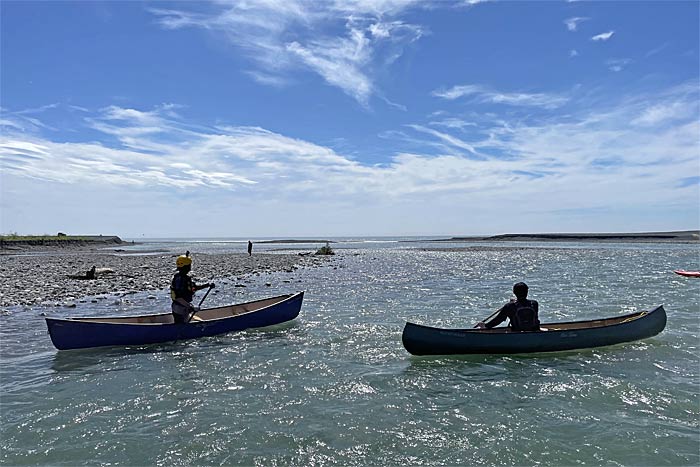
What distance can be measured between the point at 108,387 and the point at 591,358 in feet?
42.7

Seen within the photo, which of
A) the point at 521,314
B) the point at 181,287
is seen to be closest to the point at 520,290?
the point at 521,314

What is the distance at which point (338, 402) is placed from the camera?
33.8 feet

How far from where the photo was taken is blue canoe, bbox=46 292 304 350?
14.1 meters

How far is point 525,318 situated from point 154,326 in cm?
1143

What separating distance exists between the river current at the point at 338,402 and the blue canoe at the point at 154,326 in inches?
13.5

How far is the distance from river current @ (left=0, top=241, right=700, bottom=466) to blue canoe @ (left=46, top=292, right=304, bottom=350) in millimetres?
343

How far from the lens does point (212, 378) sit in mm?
11984

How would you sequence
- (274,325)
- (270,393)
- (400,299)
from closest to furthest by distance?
1. (270,393)
2. (274,325)
3. (400,299)

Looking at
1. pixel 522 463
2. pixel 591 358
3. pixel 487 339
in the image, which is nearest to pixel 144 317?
pixel 487 339

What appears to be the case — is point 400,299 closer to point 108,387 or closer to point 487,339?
point 487,339

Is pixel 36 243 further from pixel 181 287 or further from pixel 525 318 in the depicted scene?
pixel 525 318

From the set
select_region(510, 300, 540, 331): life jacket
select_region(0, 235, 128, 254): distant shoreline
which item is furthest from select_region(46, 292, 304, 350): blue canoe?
select_region(0, 235, 128, 254): distant shoreline

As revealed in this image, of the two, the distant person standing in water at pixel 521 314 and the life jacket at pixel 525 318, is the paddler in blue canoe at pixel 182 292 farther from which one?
the life jacket at pixel 525 318

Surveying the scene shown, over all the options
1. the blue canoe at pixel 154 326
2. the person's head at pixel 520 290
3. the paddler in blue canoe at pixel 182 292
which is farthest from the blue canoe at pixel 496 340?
the paddler in blue canoe at pixel 182 292
